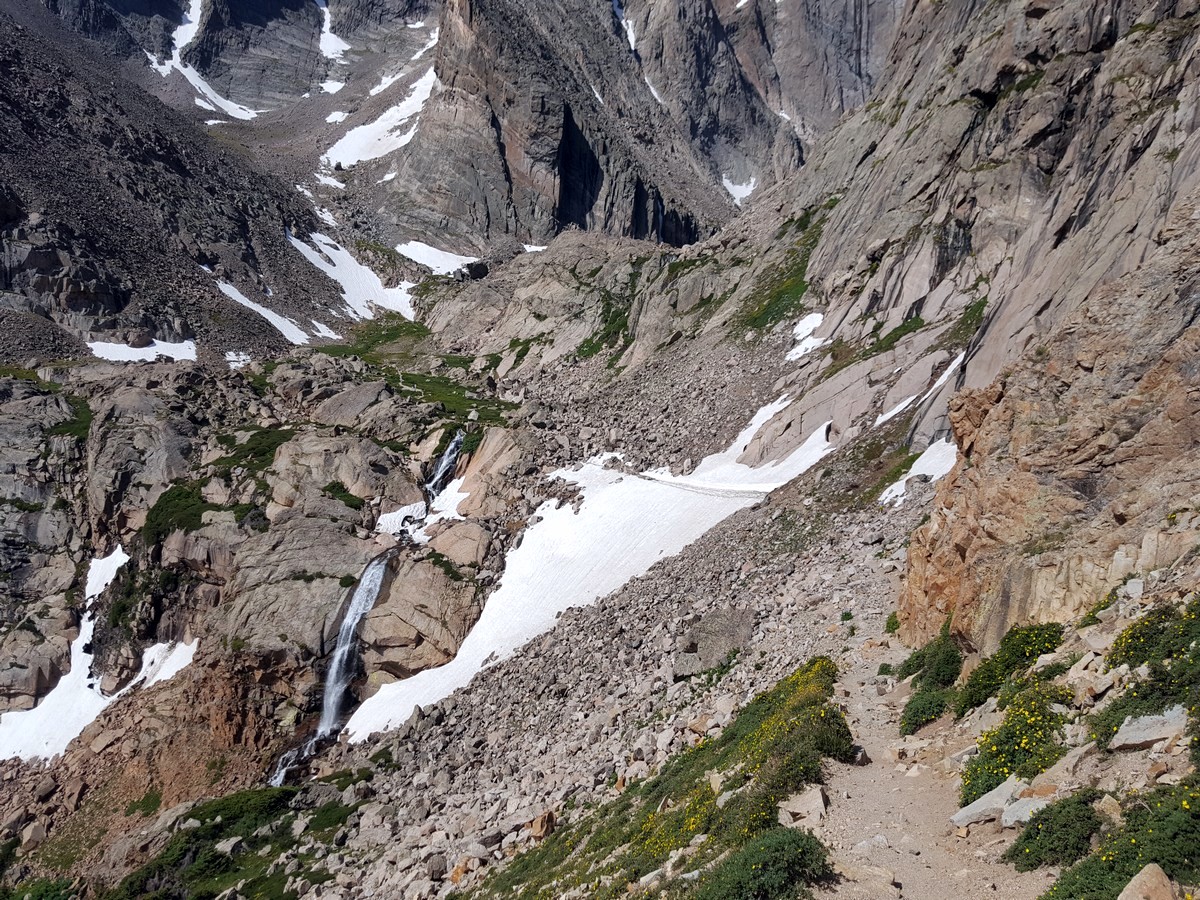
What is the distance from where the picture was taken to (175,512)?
46375mm

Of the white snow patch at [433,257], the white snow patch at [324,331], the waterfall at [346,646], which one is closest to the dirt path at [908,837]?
the waterfall at [346,646]

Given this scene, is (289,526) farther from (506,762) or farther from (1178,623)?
(1178,623)

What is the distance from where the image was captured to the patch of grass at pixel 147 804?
34.4 metres

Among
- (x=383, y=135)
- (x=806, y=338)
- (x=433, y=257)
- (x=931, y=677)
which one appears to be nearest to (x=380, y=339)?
(x=433, y=257)

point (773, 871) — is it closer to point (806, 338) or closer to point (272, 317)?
point (806, 338)

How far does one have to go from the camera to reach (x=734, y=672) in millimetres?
21375

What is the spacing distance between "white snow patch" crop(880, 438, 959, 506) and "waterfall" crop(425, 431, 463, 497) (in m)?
30.5

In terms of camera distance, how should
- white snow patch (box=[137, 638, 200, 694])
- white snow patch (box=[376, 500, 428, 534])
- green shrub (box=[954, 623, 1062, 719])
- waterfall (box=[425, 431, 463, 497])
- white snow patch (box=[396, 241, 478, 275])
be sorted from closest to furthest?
green shrub (box=[954, 623, 1062, 719]), white snow patch (box=[137, 638, 200, 694]), white snow patch (box=[376, 500, 428, 534]), waterfall (box=[425, 431, 463, 497]), white snow patch (box=[396, 241, 478, 275])

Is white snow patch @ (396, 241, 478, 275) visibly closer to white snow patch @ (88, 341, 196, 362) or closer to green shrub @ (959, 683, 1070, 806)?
white snow patch @ (88, 341, 196, 362)

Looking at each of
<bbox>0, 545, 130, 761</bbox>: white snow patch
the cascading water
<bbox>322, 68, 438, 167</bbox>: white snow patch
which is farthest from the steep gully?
<bbox>322, 68, 438, 167</bbox>: white snow patch

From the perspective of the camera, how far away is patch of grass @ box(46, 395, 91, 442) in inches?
2176

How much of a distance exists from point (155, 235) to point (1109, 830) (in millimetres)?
117633

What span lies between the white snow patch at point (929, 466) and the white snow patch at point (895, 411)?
557cm

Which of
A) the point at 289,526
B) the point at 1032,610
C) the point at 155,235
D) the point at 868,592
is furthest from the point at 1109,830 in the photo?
the point at 155,235
